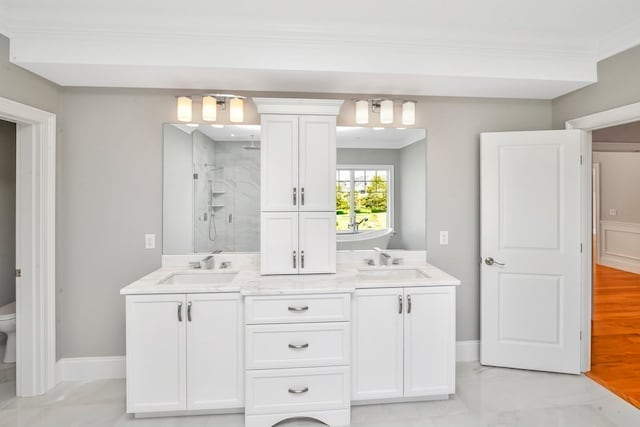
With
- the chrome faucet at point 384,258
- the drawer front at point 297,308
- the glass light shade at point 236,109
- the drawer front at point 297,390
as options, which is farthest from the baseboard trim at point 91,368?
the chrome faucet at point 384,258

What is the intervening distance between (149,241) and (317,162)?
1.52 m

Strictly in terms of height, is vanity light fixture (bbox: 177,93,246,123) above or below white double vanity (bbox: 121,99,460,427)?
above

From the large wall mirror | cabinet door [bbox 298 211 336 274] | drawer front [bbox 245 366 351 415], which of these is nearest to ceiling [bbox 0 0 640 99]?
the large wall mirror

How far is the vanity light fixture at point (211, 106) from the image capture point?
277cm

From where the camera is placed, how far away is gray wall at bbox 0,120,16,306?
3.12 m

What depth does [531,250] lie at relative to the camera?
2883 millimetres

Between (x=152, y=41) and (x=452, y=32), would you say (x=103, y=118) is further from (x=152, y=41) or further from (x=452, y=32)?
(x=452, y=32)

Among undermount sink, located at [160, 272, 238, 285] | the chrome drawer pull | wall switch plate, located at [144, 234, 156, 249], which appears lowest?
the chrome drawer pull

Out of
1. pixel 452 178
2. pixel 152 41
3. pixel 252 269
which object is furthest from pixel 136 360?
pixel 452 178

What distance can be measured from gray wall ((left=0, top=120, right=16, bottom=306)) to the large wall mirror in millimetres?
1555

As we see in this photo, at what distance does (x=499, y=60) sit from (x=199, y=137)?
236 centimetres

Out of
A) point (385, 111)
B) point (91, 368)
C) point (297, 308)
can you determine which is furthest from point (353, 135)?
point (91, 368)

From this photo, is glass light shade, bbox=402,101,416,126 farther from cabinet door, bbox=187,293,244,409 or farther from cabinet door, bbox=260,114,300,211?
cabinet door, bbox=187,293,244,409

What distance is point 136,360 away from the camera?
2205 mm
